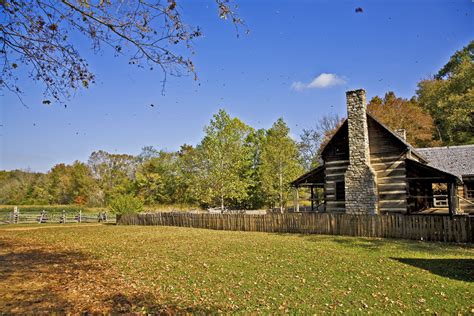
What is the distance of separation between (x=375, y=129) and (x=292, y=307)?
18147mm

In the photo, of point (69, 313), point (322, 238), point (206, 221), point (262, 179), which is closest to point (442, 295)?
point (69, 313)

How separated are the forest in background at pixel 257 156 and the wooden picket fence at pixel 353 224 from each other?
14.2m

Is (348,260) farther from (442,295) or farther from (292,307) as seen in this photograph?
(292,307)

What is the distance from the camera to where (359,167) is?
2200cm

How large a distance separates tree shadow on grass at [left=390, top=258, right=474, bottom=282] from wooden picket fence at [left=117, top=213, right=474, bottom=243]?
496 centimetres

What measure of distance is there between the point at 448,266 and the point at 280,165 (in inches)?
1331

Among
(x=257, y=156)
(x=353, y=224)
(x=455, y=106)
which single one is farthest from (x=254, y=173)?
(x=353, y=224)

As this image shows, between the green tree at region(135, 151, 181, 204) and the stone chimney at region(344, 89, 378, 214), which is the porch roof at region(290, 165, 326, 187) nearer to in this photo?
the stone chimney at region(344, 89, 378, 214)

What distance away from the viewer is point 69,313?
22.3 feet

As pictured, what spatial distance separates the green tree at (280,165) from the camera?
4480cm

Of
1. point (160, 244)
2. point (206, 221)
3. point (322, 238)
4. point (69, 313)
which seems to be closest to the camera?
point (69, 313)

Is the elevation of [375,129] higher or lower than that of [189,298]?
higher

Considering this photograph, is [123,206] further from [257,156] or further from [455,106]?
[455,106]

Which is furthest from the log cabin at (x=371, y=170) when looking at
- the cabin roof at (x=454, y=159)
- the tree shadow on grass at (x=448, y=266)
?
the tree shadow on grass at (x=448, y=266)
